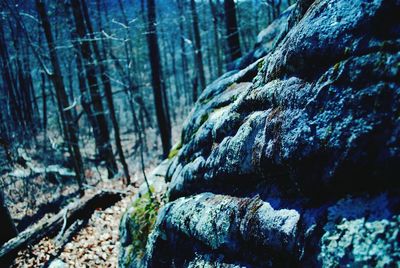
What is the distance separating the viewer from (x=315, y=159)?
2.75 m

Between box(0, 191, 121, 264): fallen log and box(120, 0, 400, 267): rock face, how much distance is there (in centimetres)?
502

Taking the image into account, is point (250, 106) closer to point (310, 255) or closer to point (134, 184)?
point (310, 255)

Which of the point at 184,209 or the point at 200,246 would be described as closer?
the point at 200,246

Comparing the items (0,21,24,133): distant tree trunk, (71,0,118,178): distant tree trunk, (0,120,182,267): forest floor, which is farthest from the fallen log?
(0,21,24,133): distant tree trunk

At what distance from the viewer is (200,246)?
4.01 meters

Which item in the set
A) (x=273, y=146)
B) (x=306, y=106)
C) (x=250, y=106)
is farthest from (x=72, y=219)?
(x=306, y=106)

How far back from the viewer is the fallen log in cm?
726

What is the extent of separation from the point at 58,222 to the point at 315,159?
25.3 ft

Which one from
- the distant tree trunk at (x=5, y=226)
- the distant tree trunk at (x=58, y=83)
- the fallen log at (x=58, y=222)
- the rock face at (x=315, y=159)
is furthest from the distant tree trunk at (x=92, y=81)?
the rock face at (x=315, y=159)

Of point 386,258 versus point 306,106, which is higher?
point 306,106

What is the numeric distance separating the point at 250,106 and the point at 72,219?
6625mm

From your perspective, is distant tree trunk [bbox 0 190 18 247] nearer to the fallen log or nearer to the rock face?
the fallen log

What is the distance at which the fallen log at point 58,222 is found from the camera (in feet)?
23.8

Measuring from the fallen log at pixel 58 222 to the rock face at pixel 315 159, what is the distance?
5022 mm
